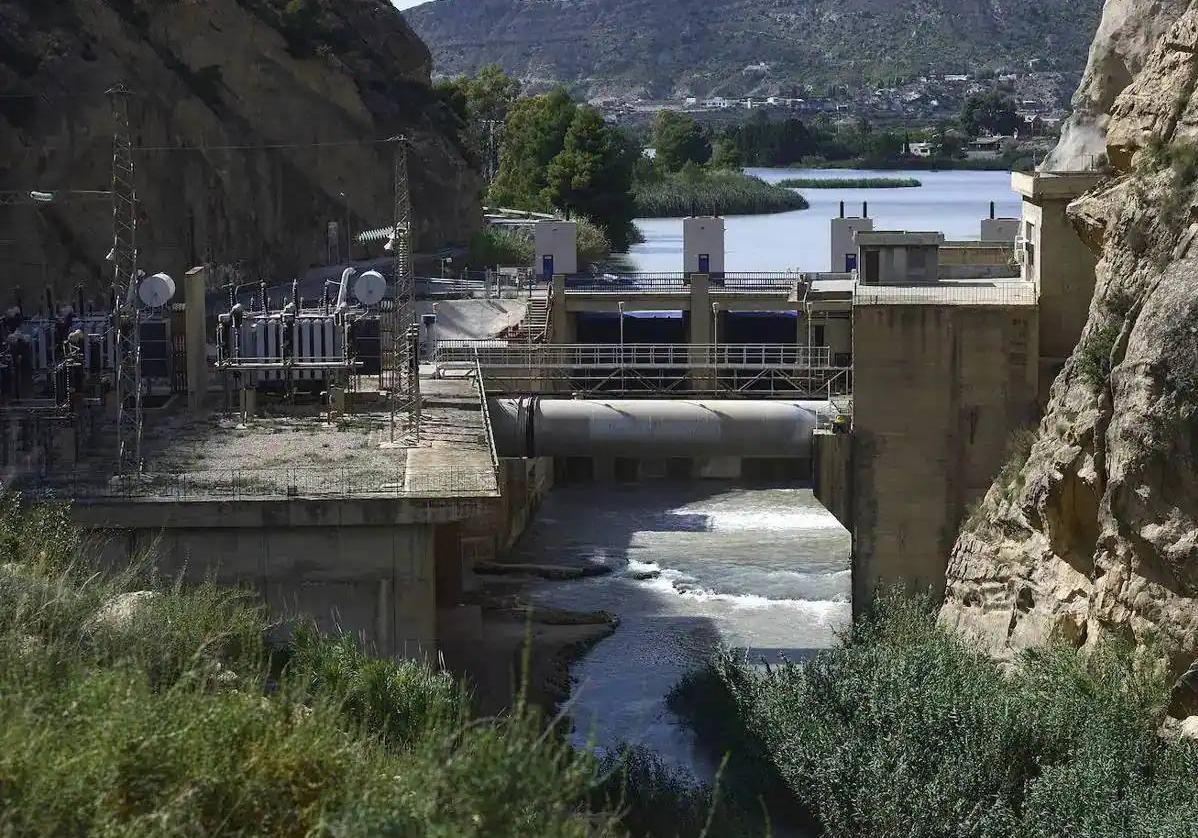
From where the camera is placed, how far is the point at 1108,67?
35.0 metres

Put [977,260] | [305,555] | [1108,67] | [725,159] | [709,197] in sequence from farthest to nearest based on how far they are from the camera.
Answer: [725,159] → [709,197] → [977,260] → [1108,67] → [305,555]

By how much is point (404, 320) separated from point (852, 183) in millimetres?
132561

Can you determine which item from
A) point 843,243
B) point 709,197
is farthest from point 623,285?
point 709,197

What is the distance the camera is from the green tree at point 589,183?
303 feet

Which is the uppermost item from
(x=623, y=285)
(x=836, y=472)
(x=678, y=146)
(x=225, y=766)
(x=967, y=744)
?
(x=678, y=146)

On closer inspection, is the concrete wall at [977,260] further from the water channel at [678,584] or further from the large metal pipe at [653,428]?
the large metal pipe at [653,428]

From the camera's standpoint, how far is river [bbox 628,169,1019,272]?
91.5 meters

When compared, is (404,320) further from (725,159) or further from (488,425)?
(725,159)

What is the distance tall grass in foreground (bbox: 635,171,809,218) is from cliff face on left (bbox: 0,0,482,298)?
127 ft

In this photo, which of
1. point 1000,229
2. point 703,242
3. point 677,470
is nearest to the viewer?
point 677,470

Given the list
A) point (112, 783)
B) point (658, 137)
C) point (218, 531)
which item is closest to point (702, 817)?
point (218, 531)

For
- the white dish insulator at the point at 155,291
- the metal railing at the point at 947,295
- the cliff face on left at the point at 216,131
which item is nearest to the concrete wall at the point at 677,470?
the cliff face on left at the point at 216,131

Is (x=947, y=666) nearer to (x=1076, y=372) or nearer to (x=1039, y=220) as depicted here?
(x=1076, y=372)

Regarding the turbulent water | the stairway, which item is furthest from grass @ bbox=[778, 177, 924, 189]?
the turbulent water
